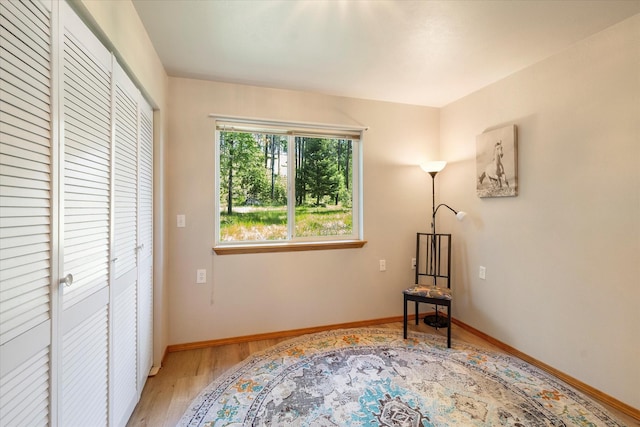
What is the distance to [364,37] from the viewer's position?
183 cm

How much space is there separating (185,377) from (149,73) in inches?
81.4

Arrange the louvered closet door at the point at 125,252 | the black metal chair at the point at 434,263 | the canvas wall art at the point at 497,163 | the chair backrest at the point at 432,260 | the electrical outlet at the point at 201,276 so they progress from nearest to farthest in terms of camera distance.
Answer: the louvered closet door at the point at 125,252
the canvas wall art at the point at 497,163
the electrical outlet at the point at 201,276
the black metal chair at the point at 434,263
the chair backrest at the point at 432,260

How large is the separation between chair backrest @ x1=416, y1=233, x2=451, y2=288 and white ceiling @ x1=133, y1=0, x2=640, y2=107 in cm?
153

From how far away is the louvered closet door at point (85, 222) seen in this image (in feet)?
3.19

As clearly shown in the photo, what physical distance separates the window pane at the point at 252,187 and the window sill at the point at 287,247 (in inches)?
5.5

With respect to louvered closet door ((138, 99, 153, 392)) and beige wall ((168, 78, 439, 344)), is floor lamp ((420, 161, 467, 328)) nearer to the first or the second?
beige wall ((168, 78, 439, 344))

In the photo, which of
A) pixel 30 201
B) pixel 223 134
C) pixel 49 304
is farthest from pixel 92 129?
pixel 223 134

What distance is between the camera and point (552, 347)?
6.82 feet

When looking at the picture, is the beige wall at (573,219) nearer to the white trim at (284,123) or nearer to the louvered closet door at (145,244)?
the white trim at (284,123)

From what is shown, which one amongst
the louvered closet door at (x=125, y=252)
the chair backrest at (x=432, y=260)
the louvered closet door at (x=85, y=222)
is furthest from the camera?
the chair backrest at (x=432, y=260)

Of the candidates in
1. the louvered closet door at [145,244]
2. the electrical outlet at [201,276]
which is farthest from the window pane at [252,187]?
the louvered closet door at [145,244]

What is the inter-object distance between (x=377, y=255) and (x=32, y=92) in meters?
2.67

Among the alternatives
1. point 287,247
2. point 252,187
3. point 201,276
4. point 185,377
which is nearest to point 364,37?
point 252,187

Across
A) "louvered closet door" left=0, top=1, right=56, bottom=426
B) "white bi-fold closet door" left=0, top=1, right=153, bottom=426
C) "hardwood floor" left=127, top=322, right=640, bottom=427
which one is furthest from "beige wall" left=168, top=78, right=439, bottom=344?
"louvered closet door" left=0, top=1, right=56, bottom=426
